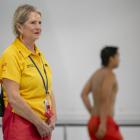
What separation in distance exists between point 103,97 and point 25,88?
0.58 m

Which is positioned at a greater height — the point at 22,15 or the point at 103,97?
the point at 22,15

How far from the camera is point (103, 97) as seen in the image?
0.52 meters

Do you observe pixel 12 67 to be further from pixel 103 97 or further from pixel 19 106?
pixel 103 97

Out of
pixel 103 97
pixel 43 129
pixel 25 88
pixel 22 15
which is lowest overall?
pixel 43 129

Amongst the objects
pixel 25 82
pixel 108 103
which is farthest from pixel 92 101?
pixel 25 82

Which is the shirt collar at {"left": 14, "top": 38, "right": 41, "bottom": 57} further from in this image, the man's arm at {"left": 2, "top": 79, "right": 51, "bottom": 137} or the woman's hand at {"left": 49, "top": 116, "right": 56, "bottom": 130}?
the woman's hand at {"left": 49, "top": 116, "right": 56, "bottom": 130}

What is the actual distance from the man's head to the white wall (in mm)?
62

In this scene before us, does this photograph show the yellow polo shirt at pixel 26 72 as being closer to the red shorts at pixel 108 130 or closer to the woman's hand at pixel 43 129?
the woman's hand at pixel 43 129

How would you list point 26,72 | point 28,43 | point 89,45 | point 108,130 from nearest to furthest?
point 108,130, point 89,45, point 28,43, point 26,72

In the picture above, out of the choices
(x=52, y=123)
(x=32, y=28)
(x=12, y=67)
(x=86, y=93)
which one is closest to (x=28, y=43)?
(x=32, y=28)

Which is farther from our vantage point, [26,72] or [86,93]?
[26,72]

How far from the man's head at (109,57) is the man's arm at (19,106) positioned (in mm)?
574

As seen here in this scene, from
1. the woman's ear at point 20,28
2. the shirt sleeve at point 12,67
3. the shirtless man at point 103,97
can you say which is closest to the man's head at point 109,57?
the shirtless man at point 103,97

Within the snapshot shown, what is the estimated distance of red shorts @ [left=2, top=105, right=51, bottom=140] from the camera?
1.14 m
